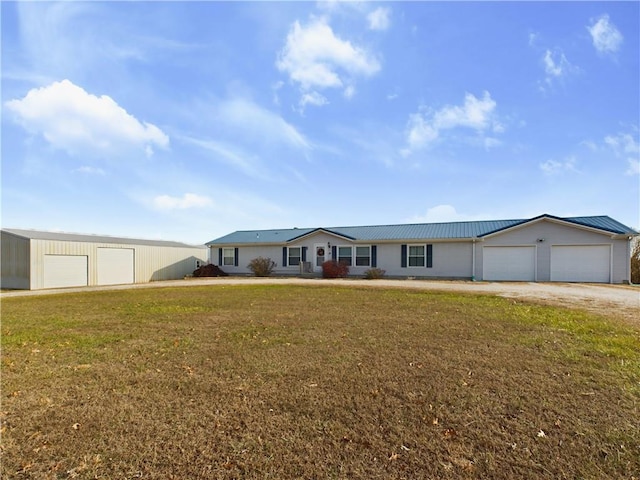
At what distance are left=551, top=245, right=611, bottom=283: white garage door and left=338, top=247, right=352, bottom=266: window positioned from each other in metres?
12.0

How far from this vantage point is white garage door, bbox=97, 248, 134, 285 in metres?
23.1

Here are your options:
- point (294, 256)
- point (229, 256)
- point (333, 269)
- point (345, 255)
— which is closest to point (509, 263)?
point (345, 255)

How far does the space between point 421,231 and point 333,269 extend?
6440 mm

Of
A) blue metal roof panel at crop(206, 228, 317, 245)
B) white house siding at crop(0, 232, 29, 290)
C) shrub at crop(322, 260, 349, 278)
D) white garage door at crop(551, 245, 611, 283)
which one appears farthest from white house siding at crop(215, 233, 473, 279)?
white house siding at crop(0, 232, 29, 290)

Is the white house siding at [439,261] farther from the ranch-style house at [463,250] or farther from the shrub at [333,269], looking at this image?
the shrub at [333,269]

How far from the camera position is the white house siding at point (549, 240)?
18219 mm

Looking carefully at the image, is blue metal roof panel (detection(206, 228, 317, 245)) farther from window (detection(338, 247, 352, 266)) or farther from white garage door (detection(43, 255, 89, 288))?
white garage door (detection(43, 255, 89, 288))

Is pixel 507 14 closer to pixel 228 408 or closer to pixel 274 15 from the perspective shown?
pixel 274 15

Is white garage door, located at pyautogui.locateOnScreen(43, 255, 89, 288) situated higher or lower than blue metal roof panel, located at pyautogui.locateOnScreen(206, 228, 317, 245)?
lower

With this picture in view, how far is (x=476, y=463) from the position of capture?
264 cm

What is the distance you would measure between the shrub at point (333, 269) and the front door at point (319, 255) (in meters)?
1.64

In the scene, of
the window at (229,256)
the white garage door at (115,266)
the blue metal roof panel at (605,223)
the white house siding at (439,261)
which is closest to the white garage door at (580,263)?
the blue metal roof panel at (605,223)

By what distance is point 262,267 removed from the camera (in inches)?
1004

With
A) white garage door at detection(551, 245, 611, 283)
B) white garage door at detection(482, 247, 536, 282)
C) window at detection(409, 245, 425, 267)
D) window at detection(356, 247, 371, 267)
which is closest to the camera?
white garage door at detection(551, 245, 611, 283)
